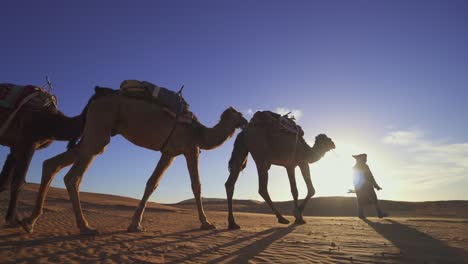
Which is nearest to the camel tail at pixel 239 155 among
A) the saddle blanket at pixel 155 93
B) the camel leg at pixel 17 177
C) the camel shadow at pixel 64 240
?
the saddle blanket at pixel 155 93

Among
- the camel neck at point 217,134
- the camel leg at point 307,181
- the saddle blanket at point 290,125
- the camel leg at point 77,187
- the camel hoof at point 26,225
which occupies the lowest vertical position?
the camel hoof at point 26,225

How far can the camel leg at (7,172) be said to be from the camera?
6.04m

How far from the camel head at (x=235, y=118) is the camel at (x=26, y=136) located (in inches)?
108

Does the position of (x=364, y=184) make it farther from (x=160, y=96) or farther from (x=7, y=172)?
(x=7, y=172)

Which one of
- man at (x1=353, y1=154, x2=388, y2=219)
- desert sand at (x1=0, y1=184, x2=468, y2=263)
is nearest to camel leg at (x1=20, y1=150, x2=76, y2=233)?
desert sand at (x1=0, y1=184, x2=468, y2=263)

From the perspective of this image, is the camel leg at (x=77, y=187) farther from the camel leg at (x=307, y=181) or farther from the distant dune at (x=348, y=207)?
the distant dune at (x=348, y=207)

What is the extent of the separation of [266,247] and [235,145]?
474cm

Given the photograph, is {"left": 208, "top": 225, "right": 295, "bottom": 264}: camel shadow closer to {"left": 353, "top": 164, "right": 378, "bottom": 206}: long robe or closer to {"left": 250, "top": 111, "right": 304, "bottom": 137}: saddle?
{"left": 250, "top": 111, "right": 304, "bottom": 137}: saddle

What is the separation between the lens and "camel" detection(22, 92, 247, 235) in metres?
5.85

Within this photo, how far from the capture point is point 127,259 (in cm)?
407

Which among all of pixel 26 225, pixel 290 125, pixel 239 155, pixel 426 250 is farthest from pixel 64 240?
pixel 290 125

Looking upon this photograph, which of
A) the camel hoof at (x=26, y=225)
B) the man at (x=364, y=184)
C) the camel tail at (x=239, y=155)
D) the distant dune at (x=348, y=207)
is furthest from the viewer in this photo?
the distant dune at (x=348, y=207)

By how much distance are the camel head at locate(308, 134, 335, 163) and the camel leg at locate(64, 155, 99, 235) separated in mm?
6966

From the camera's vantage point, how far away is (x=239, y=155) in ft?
30.7
